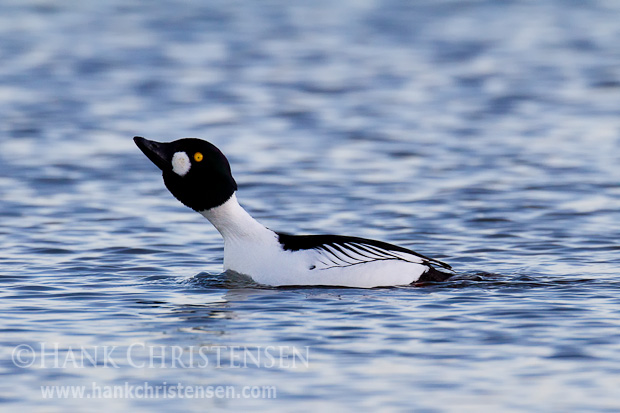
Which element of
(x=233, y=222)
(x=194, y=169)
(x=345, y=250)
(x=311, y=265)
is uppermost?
(x=194, y=169)

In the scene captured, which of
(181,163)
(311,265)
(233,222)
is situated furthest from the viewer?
(233,222)

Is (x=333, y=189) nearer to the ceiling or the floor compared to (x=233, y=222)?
nearer to the ceiling

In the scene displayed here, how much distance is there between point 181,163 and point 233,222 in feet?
2.57

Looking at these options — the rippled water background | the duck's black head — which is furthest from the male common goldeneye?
the rippled water background

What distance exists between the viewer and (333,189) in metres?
17.9

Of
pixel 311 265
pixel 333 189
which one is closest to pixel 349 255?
pixel 311 265

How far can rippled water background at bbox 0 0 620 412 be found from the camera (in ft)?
32.1

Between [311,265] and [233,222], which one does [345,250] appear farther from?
[233,222]

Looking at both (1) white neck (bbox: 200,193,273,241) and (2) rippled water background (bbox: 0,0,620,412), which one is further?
(1) white neck (bbox: 200,193,273,241)

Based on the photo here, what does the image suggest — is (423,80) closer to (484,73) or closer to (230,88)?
(484,73)

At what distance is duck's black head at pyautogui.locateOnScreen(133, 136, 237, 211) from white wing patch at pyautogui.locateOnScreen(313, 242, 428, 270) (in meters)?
1.17

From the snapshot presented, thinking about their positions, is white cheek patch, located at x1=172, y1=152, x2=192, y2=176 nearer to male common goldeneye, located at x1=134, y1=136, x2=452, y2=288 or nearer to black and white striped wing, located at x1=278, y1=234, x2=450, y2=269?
male common goldeneye, located at x1=134, y1=136, x2=452, y2=288

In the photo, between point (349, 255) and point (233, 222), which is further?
point (233, 222)

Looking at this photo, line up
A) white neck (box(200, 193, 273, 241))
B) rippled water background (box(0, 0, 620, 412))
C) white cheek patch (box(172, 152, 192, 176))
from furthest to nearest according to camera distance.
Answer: white neck (box(200, 193, 273, 241)), white cheek patch (box(172, 152, 192, 176)), rippled water background (box(0, 0, 620, 412))
